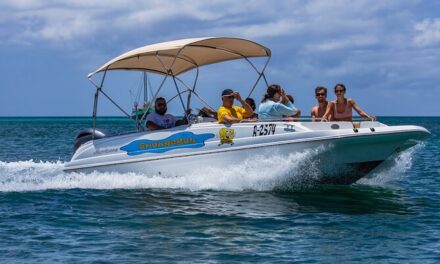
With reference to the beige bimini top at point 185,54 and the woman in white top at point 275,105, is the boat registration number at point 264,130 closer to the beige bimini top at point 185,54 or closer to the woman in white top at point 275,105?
the woman in white top at point 275,105

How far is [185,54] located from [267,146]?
384 cm

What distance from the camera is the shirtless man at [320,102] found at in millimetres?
13344

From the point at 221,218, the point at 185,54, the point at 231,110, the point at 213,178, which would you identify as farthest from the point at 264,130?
the point at 185,54

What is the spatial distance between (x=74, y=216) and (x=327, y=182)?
464cm

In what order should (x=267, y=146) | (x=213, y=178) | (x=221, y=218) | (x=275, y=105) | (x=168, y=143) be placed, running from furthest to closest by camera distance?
1. (x=168, y=143)
2. (x=213, y=178)
3. (x=275, y=105)
4. (x=267, y=146)
5. (x=221, y=218)

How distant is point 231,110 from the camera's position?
1329cm

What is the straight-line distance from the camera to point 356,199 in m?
12.7

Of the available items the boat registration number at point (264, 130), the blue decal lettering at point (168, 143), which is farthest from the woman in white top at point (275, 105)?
the blue decal lettering at point (168, 143)

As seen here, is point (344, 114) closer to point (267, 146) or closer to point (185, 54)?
point (267, 146)

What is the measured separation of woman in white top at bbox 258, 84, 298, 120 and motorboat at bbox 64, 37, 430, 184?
1.03ft

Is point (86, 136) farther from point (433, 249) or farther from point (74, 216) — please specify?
point (433, 249)

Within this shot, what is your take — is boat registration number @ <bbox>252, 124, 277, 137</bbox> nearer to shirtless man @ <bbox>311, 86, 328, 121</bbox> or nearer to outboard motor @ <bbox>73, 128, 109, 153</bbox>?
shirtless man @ <bbox>311, 86, 328, 121</bbox>

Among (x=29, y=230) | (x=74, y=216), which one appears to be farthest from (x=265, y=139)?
(x=29, y=230)

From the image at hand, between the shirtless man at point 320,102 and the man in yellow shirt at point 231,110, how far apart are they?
1221mm
